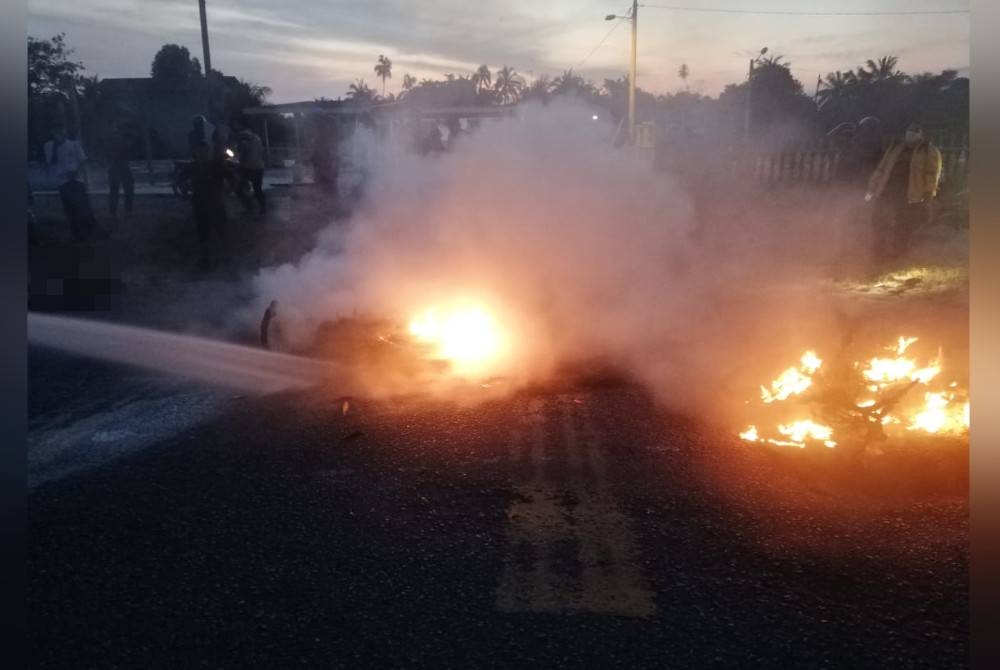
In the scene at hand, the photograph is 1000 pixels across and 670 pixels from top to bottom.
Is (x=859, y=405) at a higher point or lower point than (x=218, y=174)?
lower

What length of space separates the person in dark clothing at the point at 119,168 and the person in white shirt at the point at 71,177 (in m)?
0.94

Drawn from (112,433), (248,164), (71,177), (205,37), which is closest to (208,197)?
(248,164)

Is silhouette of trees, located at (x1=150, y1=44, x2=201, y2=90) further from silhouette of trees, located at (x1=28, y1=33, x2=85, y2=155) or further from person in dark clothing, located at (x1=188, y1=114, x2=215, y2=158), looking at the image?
person in dark clothing, located at (x1=188, y1=114, x2=215, y2=158)

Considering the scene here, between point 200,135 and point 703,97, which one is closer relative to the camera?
point 200,135

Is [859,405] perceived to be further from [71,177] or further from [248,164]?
[71,177]

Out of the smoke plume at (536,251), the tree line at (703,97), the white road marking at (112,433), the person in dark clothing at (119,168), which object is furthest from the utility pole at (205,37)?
the white road marking at (112,433)

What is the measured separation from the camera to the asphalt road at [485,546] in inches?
121

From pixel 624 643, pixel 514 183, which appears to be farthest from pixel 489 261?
pixel 624 643

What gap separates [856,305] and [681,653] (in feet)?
23.6

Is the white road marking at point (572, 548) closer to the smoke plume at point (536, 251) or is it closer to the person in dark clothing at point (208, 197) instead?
the smoke plume at point (536, 251)

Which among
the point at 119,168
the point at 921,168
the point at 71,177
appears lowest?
the point at 921,168

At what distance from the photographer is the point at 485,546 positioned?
384 cm

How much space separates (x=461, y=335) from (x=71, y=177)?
8.27 metres

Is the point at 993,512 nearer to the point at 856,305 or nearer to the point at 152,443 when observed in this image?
the point at 152,443
